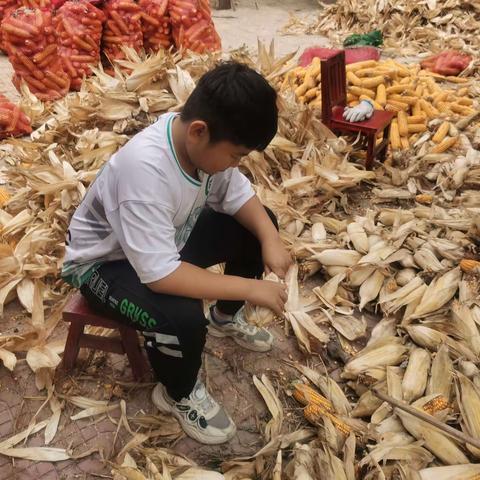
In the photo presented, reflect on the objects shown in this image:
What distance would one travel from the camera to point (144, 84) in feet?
12.3

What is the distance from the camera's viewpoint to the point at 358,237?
2857 mm

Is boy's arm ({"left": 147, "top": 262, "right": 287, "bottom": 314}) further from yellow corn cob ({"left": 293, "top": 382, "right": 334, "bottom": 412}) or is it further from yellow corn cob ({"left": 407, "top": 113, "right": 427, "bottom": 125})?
yellow corn cob ({"left": 407, "top": 113, "right": 427, "bottom": 125})

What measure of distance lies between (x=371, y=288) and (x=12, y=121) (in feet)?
11.5

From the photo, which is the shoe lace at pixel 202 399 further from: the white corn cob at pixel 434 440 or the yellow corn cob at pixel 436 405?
the yellow corn cob at pixel 436 405

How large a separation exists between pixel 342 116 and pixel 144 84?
165 cm

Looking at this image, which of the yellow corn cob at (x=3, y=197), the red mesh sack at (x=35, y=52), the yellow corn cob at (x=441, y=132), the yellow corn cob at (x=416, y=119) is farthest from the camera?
the red mesh sack at (x=35, y=52)

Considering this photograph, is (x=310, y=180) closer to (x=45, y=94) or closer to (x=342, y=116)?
(x=342, y=116)

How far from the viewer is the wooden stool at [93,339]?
1.85m

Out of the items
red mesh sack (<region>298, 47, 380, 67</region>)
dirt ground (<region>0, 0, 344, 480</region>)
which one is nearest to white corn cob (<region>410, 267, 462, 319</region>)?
dirt ground (<region>0, 0, 344, 480</region>)

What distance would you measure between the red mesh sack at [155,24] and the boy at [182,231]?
14.5 ft

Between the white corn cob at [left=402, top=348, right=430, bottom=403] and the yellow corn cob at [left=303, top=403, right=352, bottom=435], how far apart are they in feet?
1.06

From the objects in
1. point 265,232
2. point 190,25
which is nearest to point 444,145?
point 265,232

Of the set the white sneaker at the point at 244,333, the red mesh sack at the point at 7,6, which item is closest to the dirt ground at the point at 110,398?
the white sneaker at the point at 244,333

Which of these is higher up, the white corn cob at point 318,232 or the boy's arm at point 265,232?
the boy's arm at point 265,232
